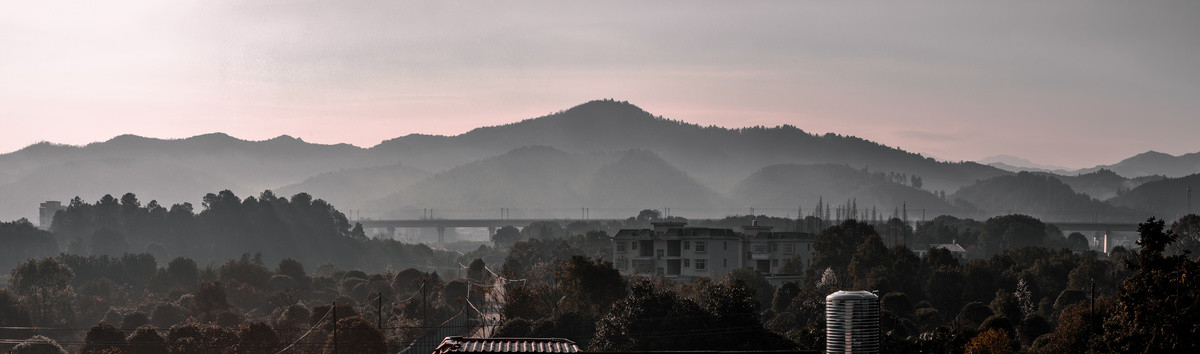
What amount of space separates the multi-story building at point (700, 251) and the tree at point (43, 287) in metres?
69.3

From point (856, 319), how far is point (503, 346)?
661cm

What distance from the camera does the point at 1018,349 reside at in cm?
6975

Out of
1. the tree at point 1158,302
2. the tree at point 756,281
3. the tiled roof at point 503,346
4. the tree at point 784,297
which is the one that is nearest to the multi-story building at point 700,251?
the tree at point 756,281

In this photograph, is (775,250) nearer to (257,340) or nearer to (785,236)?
(785,236)

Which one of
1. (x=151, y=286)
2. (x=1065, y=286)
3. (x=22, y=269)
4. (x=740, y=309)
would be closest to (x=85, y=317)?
(x=22, y=269)

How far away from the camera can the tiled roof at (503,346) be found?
18.1 metres

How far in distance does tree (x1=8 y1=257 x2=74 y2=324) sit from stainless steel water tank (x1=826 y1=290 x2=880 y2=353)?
118m

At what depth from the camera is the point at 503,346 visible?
1873 centimetres

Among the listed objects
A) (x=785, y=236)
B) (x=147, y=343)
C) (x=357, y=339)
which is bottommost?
(x=147, y=343)

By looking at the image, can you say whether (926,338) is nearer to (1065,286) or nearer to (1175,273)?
(1175,273)

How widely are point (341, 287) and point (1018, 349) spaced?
92.5 m

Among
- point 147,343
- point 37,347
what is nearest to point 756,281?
point 147,343

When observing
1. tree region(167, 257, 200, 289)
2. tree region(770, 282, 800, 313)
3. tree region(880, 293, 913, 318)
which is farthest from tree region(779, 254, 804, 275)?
tree region(167, 257, 200, 289)

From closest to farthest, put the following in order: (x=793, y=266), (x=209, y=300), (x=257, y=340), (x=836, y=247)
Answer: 1. (x=257, y=340)
2. (x=209, y=300)
3. (x=836, y=247)
4. (x=793, y=266)
